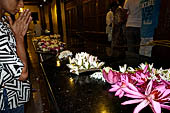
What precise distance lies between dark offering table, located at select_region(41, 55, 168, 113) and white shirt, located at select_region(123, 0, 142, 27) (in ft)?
7.12

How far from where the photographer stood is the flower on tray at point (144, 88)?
0.61 meters

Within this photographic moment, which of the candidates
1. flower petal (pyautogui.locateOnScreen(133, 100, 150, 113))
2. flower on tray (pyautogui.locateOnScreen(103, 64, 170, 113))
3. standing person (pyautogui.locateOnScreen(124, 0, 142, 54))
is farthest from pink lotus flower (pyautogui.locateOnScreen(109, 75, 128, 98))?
standing person (pyautogui.locateOnScreen(124, 0, 142, 54))

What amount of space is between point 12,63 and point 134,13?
2.68 m

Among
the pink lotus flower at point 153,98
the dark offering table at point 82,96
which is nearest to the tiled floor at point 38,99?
the dark offering table at point 82,96

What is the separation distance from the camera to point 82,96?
2.72 feet

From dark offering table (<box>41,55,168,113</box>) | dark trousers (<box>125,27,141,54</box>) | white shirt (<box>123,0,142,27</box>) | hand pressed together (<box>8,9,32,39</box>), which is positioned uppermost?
white shirt (<box>123,0,142,27</box>)

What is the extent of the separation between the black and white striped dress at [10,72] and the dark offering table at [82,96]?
0.72 feet

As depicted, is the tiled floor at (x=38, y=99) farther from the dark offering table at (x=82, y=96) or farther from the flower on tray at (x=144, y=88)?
the flower on tray at (x=144, y=88)

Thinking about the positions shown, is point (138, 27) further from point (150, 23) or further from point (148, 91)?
point (148, 91)

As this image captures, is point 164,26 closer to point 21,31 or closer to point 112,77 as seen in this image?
point 112,77

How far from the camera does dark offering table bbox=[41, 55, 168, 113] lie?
2.29ft

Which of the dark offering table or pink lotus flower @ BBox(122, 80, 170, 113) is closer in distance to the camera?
pink lotus flower @ BBox(122, 80, 170, 113)

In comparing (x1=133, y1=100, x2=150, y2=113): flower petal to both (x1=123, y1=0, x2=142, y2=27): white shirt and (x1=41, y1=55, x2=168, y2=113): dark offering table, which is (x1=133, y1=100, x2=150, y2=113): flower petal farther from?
(x1=123, y1=0, x2=142, y2=27): white shirt

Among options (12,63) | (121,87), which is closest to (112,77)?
(121,87)
